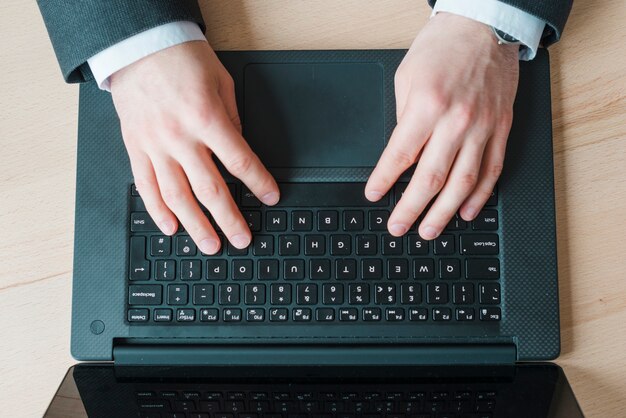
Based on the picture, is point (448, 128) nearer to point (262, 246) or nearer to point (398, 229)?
point (398, 229)

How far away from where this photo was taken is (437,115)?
0.64 meters

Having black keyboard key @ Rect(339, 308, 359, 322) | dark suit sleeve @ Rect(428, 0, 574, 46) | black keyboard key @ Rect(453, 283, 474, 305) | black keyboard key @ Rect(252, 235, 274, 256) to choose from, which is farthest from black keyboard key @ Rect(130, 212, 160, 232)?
dark suit sleeve @ Rect(428, 0, 574, 46)

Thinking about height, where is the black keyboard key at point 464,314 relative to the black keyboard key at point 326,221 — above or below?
below

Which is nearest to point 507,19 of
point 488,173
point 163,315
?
point 488,173

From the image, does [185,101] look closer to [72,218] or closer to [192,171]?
[192,171]

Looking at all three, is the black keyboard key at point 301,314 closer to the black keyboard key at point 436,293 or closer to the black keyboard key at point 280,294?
the black keyboard key at point 280,294

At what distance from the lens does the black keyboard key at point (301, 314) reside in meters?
0.64

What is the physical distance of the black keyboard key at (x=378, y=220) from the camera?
649 millimetres

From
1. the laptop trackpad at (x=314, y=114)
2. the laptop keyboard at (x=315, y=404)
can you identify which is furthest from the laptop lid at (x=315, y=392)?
the laptop trackpad at (x=314, y=114)

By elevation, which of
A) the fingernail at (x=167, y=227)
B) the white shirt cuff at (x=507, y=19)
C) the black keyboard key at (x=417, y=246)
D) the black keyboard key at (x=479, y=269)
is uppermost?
the white shirt cuff at (x=507, y=19)

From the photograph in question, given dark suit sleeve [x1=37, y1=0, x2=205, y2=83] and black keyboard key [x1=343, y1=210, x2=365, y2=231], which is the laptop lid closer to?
black keyboard key [x1=343, y1=210, x2=365, y2=231]

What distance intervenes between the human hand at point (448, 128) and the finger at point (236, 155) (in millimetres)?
111

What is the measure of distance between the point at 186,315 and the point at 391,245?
0.73 feet

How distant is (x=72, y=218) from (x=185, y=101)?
183mm
